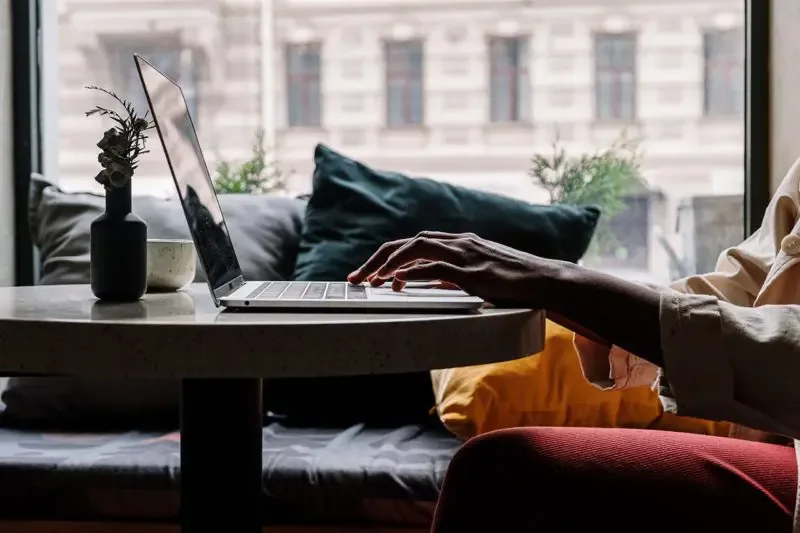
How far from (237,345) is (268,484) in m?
0.77

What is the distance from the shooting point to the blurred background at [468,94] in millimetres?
2326

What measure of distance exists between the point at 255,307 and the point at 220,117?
165 centimetres

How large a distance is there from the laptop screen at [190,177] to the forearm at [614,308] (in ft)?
1.21

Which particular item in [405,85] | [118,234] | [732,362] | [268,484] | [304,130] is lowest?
[268,484]

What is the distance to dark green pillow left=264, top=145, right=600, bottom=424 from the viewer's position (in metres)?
1.82

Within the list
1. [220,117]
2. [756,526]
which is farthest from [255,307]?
[220,117]

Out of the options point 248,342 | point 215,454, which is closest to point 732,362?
point 248,342

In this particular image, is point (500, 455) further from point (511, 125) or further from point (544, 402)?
point (511, 125)

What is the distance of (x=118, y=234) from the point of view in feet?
3.52

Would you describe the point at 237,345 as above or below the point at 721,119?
below

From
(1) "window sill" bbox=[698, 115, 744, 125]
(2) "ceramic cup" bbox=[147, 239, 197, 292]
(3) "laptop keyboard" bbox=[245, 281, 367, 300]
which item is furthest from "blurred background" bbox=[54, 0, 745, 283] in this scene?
(3) "laptop keyboard" bbox=[245, 281, 367, 300]

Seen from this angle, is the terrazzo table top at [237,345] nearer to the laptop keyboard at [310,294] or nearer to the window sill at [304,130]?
the laptop keyboard at [310,294]

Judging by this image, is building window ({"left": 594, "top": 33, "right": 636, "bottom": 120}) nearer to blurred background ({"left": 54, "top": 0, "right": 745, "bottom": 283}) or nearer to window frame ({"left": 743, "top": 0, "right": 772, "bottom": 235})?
blurred background ({"left": 54, "top": 0, "right": 745, "bottom": 283})

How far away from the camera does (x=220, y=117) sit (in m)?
2.45
